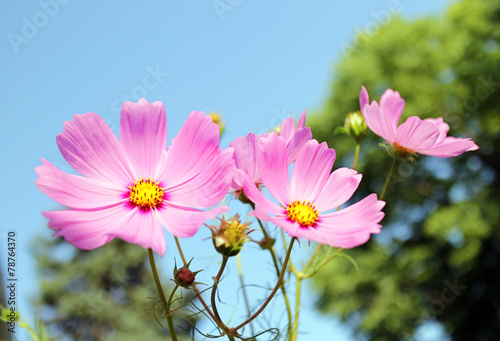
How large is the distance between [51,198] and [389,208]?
6.69 meters

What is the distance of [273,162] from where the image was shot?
1.28ft

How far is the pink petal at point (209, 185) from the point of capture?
34 centimetres

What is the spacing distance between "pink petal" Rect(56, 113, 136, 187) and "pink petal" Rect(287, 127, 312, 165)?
138 millimetres

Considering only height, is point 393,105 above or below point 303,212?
above

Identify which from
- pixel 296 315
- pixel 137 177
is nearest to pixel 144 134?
pixel 137 177

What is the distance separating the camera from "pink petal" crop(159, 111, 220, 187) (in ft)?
1.22

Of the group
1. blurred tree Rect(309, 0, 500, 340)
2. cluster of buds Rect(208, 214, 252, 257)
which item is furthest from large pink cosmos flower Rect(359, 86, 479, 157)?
blurred tree Rect(309, 0, 500, 340)

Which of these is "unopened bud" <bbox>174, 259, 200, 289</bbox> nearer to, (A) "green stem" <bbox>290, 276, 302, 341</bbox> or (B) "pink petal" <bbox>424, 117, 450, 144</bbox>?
(A) "green stem" <bbox>290, 276, 302, 341</bbox>

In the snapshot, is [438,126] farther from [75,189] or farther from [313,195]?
[75,189]

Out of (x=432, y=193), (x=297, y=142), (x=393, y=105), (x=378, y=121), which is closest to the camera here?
(x=297, y=142)

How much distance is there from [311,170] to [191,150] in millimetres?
111

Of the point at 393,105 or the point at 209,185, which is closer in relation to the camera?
the point at 209,185

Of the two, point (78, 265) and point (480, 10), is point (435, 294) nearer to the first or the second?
point (480, 10)

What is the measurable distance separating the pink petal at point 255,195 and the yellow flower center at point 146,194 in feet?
0.23
